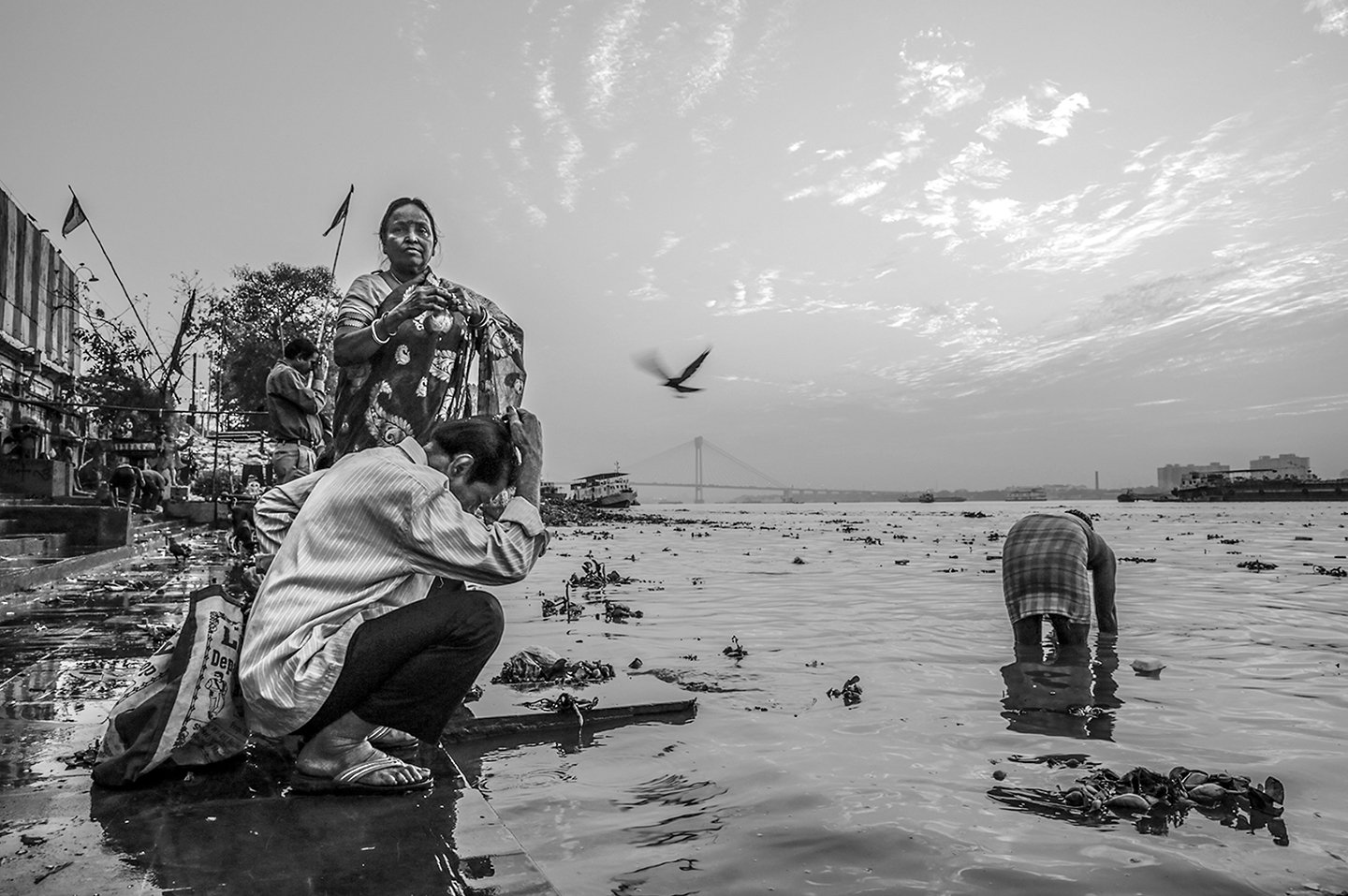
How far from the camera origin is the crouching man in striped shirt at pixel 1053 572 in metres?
6.48

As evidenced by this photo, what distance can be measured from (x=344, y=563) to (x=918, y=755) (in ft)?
9.34

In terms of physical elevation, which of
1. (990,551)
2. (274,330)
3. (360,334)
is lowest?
(990,551)

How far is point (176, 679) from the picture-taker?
2682 mm

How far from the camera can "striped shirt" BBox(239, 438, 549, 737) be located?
2549 millimetres

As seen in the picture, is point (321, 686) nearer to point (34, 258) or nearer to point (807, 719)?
point (807, 719)

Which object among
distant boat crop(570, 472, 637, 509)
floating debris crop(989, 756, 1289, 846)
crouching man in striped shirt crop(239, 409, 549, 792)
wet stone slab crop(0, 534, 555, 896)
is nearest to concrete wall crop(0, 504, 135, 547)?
wet stone slab crop(0, 534, 555, 896)

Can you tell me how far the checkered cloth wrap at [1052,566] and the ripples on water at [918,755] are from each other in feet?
1.31

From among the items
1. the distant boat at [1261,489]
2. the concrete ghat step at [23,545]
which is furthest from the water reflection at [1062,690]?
the distant boat at [1261,489]

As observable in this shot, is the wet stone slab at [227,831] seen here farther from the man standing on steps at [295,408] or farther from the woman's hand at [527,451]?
the man standing on steps at [295,408]

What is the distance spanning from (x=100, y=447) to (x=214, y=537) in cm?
884

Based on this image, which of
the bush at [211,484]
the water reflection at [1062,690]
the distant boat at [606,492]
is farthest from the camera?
the distant boat at [606,492]

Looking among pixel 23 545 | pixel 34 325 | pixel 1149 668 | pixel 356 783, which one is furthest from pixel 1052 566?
pixel 34 325

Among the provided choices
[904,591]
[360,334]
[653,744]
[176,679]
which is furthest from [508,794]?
[904,591]

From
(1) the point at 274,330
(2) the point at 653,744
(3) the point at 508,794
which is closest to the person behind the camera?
(3) the point at 508,794
